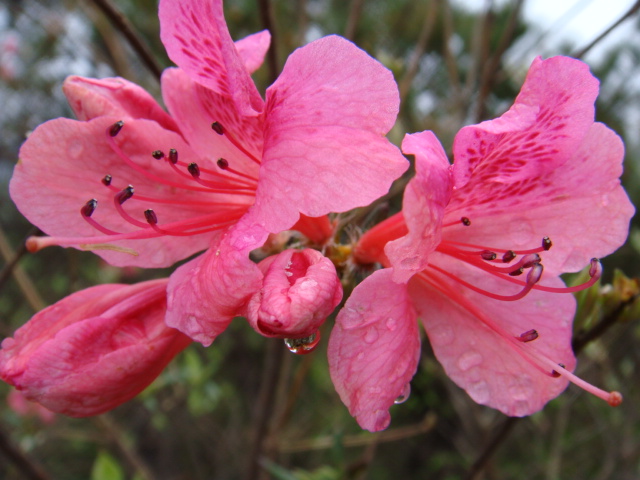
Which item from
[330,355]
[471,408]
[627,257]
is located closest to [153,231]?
[330,355]

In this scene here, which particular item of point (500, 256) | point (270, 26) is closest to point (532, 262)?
point (500, 256)

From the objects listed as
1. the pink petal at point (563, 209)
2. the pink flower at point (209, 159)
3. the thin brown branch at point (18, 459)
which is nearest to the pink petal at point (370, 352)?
the pink flower at point (209, 159)

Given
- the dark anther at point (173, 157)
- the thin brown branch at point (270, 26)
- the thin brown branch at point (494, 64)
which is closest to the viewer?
the dark anther at point (173, 157)

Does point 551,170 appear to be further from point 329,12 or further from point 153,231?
→ point 329,12

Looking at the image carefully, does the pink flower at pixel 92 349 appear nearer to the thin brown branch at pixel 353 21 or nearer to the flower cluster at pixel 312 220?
the flower cluster at pixel 312 220

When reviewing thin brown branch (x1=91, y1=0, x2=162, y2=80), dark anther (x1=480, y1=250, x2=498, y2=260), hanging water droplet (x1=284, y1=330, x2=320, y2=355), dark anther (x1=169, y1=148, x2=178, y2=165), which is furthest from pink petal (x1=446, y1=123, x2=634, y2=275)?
thin brown branch (x1=91, y1=0, x2=162, y2=80)

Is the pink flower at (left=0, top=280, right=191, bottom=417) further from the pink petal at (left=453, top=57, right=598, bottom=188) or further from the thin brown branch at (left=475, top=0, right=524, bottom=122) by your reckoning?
the thin brown branch at (left=475, top=0, right=524, bottom=122)
